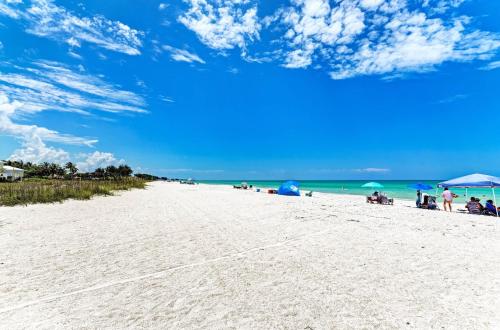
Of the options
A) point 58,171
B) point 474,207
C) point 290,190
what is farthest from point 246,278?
point 58,171

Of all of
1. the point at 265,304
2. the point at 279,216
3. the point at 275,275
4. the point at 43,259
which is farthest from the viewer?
the point at 279,216

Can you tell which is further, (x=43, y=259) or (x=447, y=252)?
(x=447, y=252)

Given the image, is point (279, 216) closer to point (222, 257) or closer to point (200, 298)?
point (222, 257)

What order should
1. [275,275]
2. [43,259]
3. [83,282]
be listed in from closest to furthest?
[83,282] → [275,275] → [43,259]

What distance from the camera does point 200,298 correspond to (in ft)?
12.2

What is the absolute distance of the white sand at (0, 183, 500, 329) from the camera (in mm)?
3195

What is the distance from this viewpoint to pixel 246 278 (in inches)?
174

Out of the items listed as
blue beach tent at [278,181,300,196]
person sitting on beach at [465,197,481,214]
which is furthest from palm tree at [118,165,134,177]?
person sitting on beach at [465,197,481,214]

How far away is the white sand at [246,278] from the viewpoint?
10.5ft

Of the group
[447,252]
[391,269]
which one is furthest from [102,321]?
[447,252]

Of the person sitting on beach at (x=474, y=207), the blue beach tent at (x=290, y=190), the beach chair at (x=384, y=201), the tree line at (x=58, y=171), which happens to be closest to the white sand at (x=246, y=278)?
the person sitting on beach at (x=474, y=207)

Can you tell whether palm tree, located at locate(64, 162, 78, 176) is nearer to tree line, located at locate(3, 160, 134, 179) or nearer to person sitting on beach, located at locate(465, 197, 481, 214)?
tree line, located at locate(3, 160, 134, 179)

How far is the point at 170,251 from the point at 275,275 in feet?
8.73

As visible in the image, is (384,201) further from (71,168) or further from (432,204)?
(71,168)
